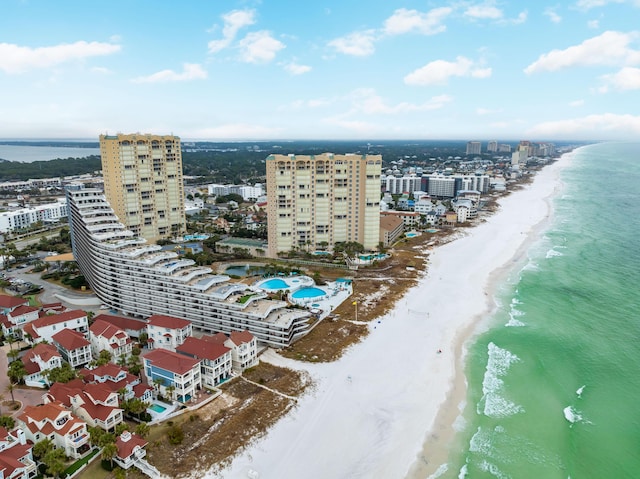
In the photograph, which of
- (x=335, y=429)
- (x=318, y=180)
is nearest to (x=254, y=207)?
(x=318, y=180)

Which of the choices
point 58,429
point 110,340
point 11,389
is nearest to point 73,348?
point 110,340

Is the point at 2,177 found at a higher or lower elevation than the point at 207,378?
higher

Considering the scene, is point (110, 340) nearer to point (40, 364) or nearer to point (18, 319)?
point (40, 364)

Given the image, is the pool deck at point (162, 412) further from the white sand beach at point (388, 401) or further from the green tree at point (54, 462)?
the white sand beach at point (388, 401)

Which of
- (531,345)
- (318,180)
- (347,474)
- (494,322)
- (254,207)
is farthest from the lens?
(254,207)

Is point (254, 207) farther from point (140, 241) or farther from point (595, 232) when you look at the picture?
point (595, 232)

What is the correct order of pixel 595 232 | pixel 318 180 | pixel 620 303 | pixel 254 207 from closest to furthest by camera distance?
pixel 620 303 < pixel 318 180 < pixel 595 232 < pixel 254 207

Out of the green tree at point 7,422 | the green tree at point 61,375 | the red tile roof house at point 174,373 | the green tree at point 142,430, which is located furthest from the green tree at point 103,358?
the green tree at point 142,430

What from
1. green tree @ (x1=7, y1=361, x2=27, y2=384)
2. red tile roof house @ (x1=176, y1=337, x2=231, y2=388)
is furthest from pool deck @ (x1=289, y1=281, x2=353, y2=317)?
green tree @ (x1=7, y1=361, x2=27, y2=384)
